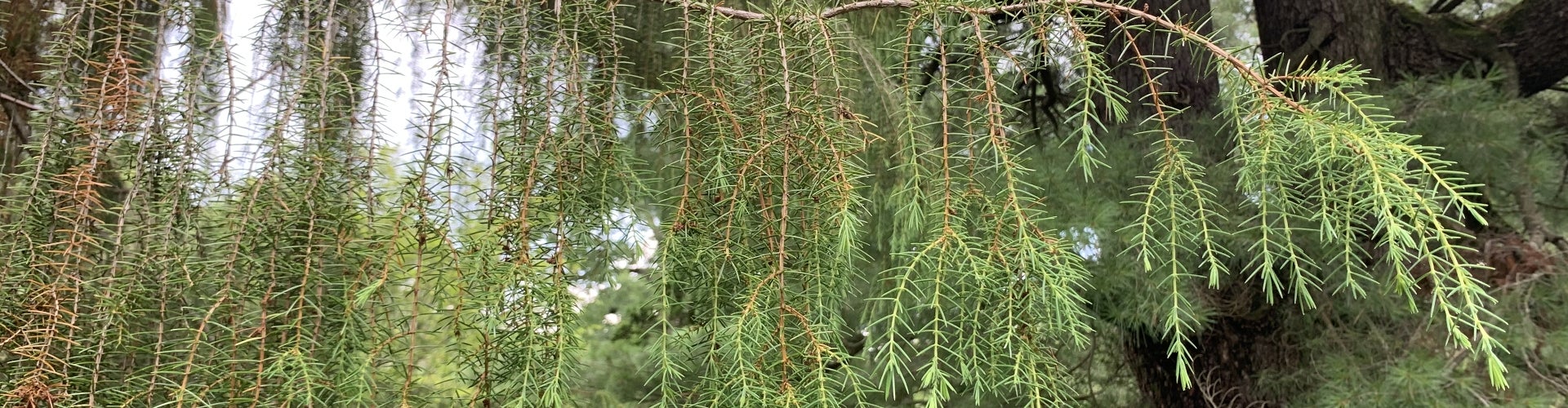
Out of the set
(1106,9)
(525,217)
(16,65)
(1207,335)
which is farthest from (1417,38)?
(16,65)

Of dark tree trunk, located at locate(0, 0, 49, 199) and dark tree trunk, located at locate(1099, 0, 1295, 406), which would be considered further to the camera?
dark tree trunk, located at locate(1099, 0, 1295, 406)

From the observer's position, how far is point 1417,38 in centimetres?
195

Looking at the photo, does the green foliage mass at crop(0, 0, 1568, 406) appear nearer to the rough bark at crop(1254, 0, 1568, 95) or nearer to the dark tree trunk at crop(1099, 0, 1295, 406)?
the dark tree trunk at crop(1099, 0, 1295, 406)

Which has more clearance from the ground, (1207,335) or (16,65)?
(16,65)

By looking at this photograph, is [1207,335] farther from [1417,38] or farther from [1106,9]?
[1106,9]

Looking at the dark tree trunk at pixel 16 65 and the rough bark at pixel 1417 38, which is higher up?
the rough bark at pixel 1417 38

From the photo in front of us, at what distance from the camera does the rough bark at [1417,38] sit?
5.93 feet

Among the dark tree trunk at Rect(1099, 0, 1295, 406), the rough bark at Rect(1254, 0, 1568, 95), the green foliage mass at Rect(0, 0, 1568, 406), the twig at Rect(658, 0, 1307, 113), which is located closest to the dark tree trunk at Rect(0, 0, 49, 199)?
the green foliage mass at Rect(0, 0, 1568, 406)

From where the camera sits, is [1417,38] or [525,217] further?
[1417,38]

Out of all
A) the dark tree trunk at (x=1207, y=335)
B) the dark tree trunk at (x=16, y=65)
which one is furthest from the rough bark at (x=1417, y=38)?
the dark tree trunk at (x=16, y=65)

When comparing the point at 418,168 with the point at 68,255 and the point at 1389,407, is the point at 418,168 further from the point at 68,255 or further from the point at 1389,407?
the point at 1389,407

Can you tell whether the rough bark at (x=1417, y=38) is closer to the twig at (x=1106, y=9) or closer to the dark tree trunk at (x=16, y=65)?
the twig at (x=1106, y=9)

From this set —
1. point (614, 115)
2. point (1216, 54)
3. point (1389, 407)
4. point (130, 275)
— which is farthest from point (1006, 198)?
point (1389, 407)

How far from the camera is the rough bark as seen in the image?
1.81m
